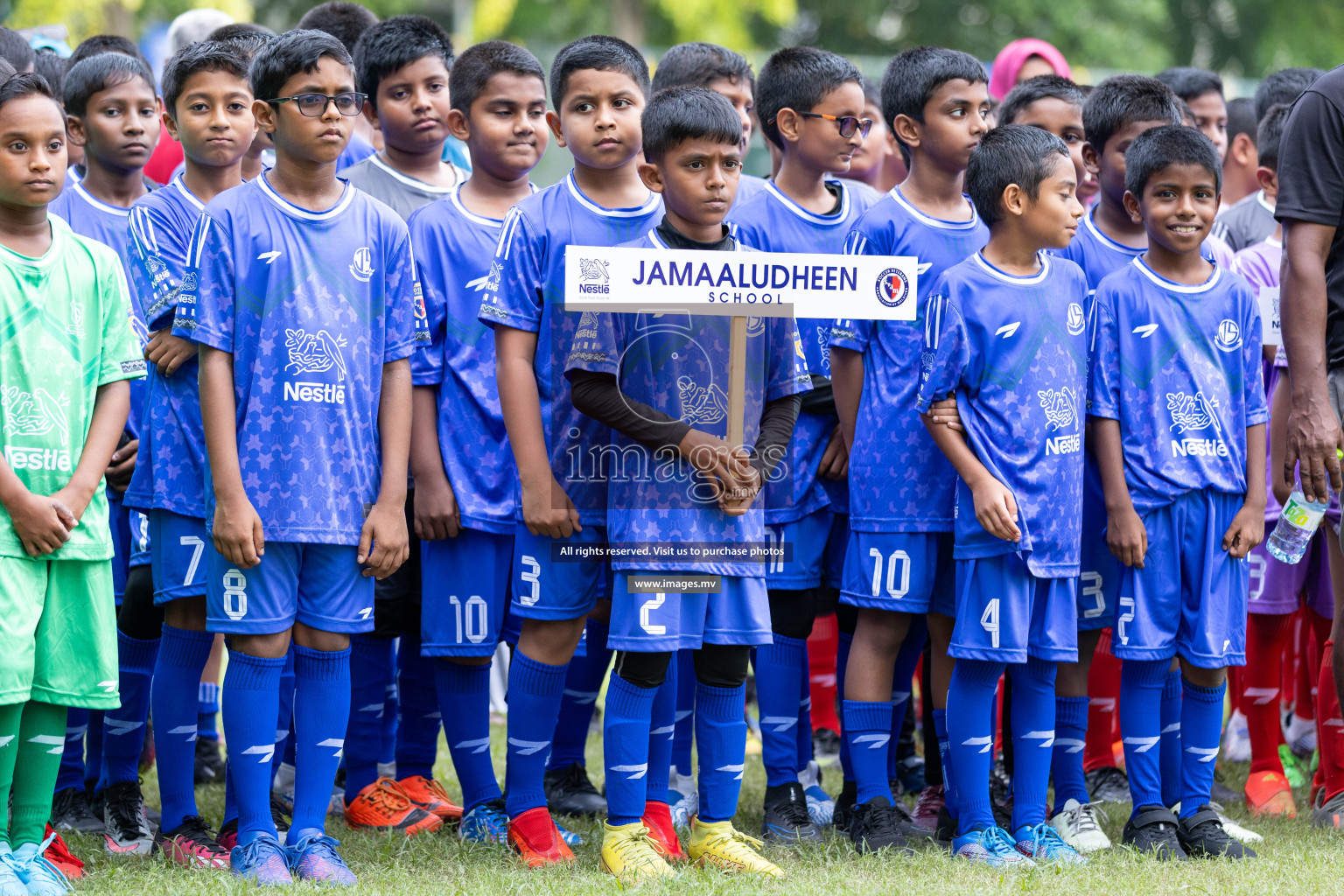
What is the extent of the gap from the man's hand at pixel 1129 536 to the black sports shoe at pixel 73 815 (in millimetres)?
3026

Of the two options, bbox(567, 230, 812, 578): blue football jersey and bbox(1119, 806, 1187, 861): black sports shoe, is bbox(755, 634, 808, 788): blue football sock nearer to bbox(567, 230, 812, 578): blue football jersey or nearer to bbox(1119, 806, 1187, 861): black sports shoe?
bbox(567, 230, 812, 578): blue football jersey

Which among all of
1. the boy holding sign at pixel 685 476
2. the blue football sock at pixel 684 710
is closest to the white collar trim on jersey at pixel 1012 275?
the boy holding sign at pixel 685 476

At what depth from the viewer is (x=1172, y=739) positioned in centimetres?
422

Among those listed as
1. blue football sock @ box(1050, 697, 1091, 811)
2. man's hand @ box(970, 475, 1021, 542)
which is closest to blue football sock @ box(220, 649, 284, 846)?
man's hand @ box(970, 475, 1021, 542)

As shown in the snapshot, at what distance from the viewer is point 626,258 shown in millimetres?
3555

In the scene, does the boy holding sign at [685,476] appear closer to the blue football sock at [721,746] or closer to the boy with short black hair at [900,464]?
the blue football sock at [721,746]

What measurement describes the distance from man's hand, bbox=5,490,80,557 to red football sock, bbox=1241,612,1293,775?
366 centimetres

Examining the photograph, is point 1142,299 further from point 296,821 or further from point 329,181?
point 296,821

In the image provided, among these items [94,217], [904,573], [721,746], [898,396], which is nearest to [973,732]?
[904,573]

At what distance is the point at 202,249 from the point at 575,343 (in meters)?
0.97

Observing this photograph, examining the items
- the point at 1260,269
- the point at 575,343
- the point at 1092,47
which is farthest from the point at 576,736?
the point at 1092,47

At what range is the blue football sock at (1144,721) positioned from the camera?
4082 millimetres

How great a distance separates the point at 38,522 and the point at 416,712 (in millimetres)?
1533

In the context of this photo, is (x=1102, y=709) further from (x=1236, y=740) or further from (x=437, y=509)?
(x=437, y=509)
